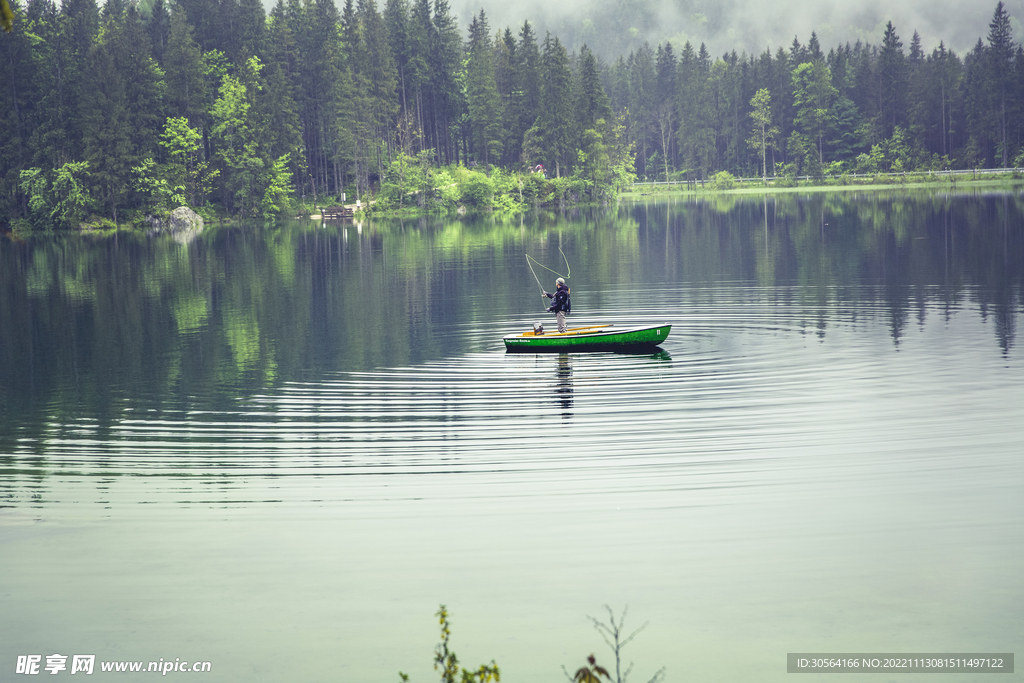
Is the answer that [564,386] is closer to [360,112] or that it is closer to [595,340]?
[595,340]

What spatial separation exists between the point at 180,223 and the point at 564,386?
88940 mm

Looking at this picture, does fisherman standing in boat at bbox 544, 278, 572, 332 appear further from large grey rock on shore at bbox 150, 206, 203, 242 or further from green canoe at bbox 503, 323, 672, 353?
large grey rock on shore at bbox 150, 206, 203, 242

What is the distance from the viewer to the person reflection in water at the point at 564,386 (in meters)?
19.3

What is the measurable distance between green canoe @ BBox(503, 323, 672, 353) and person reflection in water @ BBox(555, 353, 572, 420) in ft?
1.52

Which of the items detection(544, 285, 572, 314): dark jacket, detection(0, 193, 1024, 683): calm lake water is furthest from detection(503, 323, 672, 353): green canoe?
detection(544, 285, 572, 314): dark jacket

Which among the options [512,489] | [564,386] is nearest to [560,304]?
[564,386]

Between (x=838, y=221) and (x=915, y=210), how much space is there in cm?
1262

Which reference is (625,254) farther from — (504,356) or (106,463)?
(106,463)

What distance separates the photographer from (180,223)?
101438 mm

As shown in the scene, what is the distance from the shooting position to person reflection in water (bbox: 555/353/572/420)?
63.4ft

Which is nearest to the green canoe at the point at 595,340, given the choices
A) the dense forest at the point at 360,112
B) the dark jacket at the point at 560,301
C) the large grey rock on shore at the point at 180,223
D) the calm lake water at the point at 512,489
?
the calm lake water at the point at 512,489

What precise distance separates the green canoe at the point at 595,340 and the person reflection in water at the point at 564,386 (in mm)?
462

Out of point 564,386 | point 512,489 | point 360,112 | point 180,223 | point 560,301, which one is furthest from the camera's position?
point 360,112

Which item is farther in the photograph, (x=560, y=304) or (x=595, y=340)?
(x=560, y=304)
